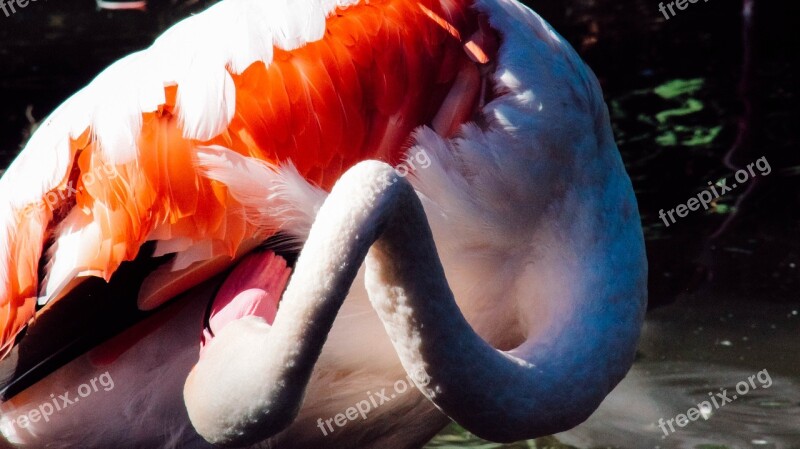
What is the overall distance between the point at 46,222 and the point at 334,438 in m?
0.88

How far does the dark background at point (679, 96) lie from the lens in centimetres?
447

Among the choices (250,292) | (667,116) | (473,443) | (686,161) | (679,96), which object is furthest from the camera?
(679,96)

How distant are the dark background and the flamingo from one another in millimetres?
1968

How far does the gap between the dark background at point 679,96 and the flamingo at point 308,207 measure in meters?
1.97

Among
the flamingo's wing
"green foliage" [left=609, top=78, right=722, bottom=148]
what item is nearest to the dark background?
"green foliage" [left=609, top=78, right=722, bottom=148]

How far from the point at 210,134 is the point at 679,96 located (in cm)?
411

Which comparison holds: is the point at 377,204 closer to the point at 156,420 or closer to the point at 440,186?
the point at 440,186

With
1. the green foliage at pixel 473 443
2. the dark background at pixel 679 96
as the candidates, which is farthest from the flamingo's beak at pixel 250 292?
the dark background at pixel 679 96

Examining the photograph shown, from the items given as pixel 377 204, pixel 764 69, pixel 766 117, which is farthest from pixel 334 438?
pixel 764 69

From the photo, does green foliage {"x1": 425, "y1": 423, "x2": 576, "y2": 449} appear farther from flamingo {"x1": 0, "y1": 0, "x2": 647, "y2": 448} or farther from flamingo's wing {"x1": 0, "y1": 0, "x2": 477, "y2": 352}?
flamingo's wing {"x1": 0, "y1": 0, "x2": 477, "y2": 352}

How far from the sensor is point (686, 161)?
5.13 m

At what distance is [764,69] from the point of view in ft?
20.2

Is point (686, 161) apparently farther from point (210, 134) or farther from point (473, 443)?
point (210, 134)

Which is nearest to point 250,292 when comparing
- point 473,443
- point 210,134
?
point 210,134
